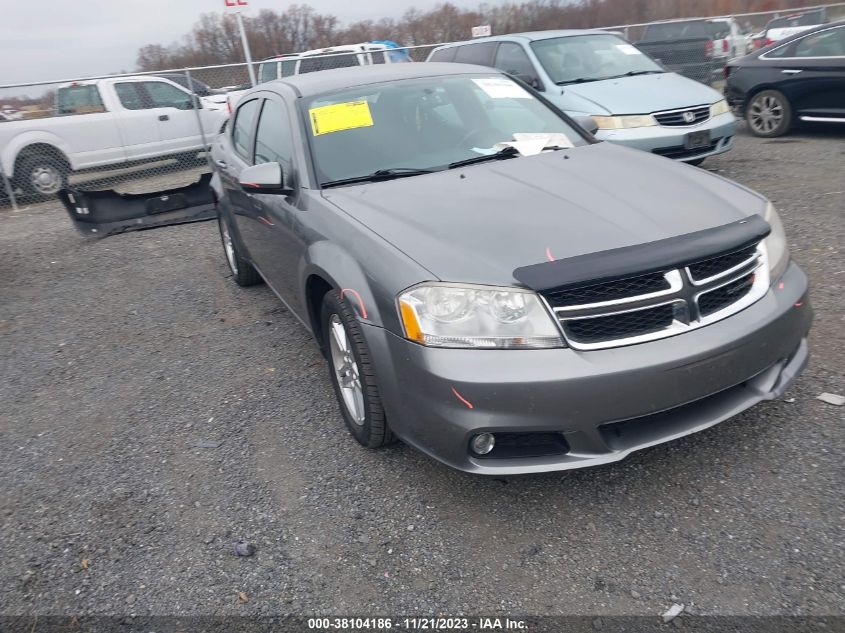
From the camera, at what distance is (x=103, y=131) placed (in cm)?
1068

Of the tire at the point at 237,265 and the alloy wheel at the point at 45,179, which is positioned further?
the alloy wheel at the point at 45,179

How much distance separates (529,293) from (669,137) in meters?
5.27

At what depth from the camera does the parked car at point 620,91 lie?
22.8 ft

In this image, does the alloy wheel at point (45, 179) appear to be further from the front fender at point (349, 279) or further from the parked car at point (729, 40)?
the parked car at point (729, 40)

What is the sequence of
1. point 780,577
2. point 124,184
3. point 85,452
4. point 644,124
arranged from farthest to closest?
point 124,184, point 644,124, point 85,452, point 780,577

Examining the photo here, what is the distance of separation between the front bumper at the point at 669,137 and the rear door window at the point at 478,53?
8.77 feet

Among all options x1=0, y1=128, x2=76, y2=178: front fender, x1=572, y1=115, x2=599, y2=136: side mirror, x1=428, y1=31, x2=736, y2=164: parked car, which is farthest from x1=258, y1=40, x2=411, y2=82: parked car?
x1=572, y1=115, x2=599, y2=136: side mirror

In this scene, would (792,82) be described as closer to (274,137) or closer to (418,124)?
(418,124)

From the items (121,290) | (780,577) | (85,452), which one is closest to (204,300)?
(121,290)

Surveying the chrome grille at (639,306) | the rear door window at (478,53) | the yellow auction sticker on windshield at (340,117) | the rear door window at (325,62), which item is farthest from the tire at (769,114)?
the chrome grille at (639,306)

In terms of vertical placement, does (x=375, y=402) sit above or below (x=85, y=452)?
above

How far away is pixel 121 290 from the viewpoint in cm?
608

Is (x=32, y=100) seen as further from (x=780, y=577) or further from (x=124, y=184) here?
(x=780, y=577)

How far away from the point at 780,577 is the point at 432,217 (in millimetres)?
1849
